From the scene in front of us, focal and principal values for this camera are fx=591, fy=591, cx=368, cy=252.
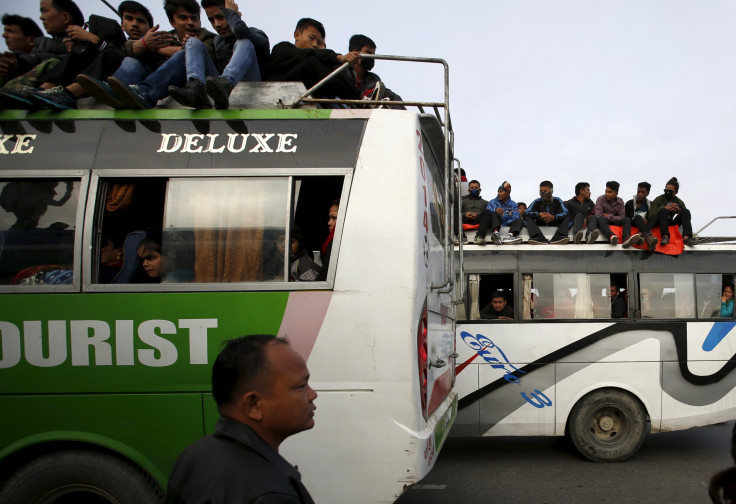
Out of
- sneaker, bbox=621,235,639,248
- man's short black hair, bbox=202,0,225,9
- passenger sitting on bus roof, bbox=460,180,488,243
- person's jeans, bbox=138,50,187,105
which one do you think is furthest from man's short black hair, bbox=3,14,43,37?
sneaker, bbox=621,235,639,248

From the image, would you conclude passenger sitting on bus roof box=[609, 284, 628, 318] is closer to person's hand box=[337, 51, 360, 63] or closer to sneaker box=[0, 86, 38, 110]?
person's hand box=[337, 51, 360, 63]

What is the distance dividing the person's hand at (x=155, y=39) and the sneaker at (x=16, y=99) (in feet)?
3.52

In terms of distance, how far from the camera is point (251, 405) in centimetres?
169

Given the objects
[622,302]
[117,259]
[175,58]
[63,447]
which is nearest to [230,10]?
[175,58]

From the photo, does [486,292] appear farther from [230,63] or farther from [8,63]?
[8,63]

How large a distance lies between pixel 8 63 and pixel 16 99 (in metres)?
1.67

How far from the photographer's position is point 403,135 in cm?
367

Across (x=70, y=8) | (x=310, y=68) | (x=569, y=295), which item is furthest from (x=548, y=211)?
(x=70, y=8)

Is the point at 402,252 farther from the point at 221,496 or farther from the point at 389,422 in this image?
the point at 221,496

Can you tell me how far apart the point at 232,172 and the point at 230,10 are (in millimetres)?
1981

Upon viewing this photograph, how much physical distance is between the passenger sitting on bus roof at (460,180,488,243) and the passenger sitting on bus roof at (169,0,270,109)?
5.05 m

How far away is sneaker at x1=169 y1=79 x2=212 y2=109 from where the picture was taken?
11.6 ft

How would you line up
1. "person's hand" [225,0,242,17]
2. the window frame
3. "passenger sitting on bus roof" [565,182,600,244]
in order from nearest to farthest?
the window frame, "person's hand" [225,0,242,17], "passenger sitting on bus roof" [565,182,600,244]

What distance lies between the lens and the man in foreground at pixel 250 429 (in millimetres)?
1486
